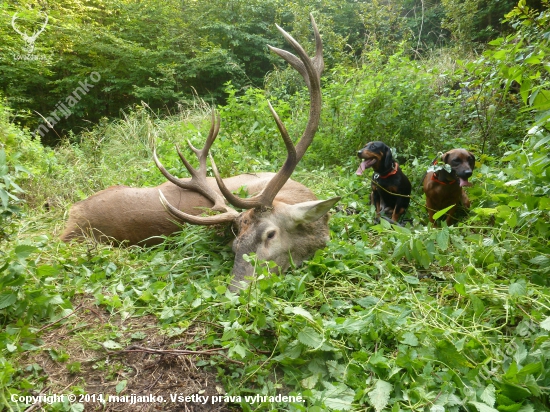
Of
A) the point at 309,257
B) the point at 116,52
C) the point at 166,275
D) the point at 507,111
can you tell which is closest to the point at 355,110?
the point at 507,111

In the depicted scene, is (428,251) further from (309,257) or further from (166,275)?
(166,275)

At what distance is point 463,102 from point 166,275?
5.21m

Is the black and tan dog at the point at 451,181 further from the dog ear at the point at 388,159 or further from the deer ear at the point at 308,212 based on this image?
the deer ear at the point at 308,212

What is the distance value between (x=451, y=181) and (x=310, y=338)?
285 cm

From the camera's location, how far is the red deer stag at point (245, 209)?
341 cm

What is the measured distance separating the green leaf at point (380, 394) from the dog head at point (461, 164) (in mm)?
2757

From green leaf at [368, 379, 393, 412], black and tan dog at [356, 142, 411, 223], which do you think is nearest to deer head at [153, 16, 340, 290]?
black and tan dog at [356, 142, 411, 223]

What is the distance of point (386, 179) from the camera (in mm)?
4754

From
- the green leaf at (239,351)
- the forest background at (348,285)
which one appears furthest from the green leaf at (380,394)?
the green leaf at (239,351)

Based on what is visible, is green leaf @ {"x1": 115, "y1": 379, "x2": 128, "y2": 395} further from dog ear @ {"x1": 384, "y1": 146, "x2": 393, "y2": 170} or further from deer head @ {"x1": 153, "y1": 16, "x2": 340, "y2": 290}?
dog ear @ {"x1": 384, "y1": 146, "x2": 393, "y2": 170}

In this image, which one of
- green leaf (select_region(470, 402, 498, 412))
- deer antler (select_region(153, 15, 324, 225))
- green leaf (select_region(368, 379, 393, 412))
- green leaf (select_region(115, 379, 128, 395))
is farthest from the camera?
deer antler (select_region(153, 15, 324, 225))

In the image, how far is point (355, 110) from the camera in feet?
19.9

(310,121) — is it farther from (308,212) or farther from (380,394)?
(380,394)

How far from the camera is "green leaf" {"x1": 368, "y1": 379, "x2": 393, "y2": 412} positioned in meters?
1.73
